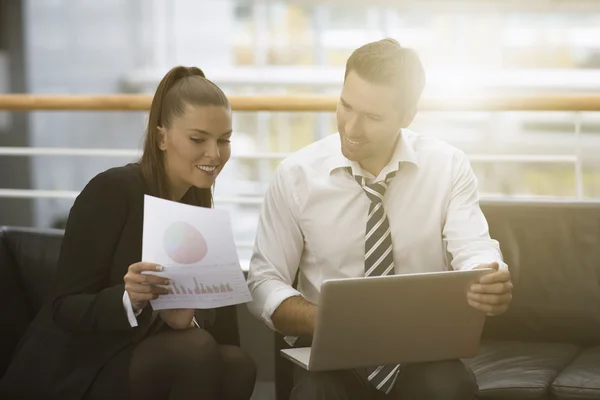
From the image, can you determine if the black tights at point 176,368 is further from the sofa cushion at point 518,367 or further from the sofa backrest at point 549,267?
the sofa backrest at point 549,267

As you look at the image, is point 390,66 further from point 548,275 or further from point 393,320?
point 548,275

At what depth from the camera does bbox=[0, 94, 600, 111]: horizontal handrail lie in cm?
267

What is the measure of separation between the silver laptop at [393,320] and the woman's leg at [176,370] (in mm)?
194

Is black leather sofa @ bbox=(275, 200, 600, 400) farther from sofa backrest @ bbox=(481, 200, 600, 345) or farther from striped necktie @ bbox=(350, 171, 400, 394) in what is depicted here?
striped necktie @ bbox=(350, 171, 400, 394)

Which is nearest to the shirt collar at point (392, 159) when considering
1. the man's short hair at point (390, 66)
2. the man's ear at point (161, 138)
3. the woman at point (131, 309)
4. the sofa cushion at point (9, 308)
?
the man's short hair at point (390, 66)

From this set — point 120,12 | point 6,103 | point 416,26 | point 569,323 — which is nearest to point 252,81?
point 120,12

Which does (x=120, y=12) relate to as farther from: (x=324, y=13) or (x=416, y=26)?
(x=416, y=26)

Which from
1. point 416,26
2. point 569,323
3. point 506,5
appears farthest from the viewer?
point 416,26

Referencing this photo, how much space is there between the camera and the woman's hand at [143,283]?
1.59m

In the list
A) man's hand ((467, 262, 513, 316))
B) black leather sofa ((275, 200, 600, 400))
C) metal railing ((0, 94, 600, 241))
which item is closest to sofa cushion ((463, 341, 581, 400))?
black leather sofa ((275, 200, 600, 400))

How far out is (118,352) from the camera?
5.77ft

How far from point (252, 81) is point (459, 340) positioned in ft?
25.8

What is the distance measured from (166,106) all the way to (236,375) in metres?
0.59

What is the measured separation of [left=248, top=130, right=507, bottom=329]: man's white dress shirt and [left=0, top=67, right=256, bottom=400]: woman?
207 mm
